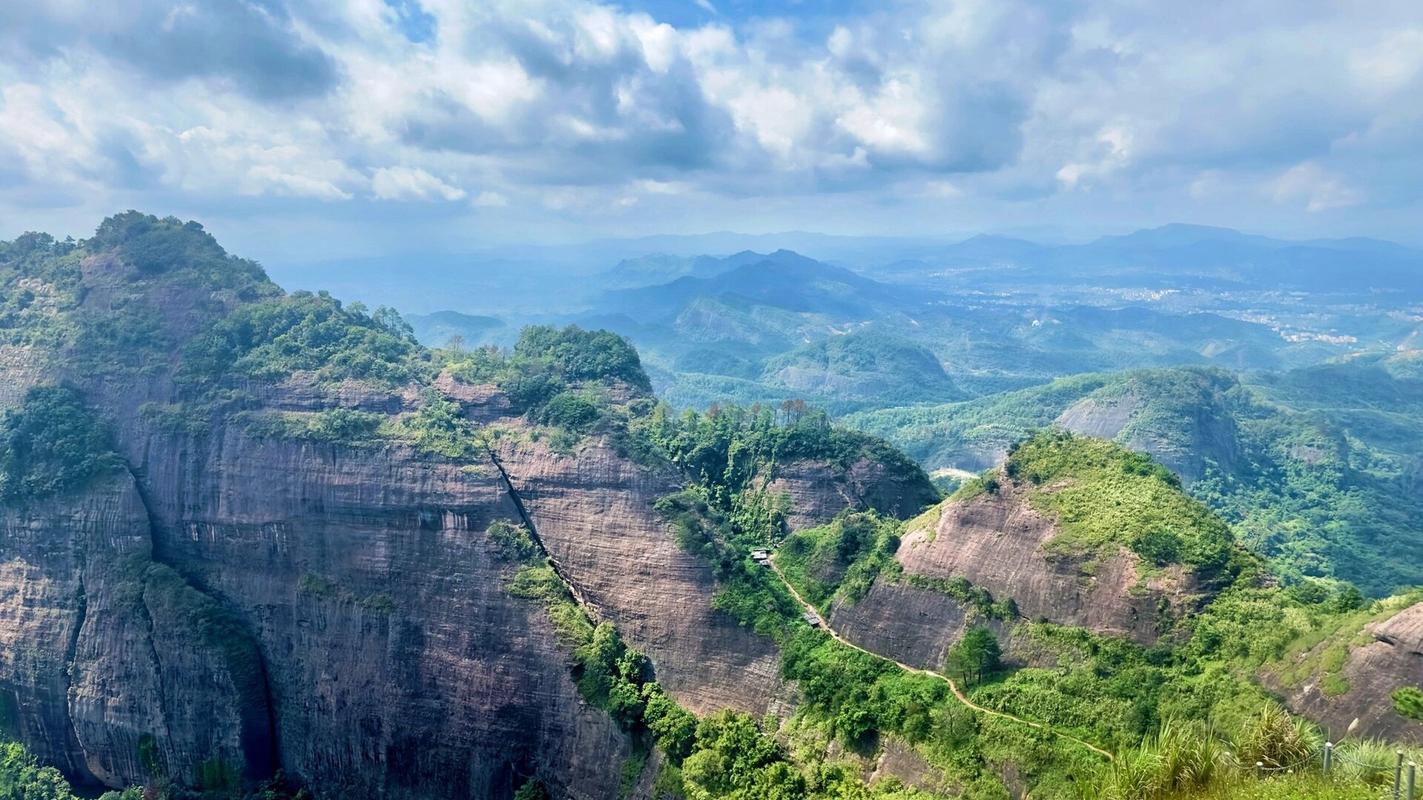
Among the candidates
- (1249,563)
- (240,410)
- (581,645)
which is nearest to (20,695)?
(240,410)

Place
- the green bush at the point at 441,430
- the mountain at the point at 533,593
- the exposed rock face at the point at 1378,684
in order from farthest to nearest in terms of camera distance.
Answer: the green bush at the point at 441,430 < the mountain at the point at 533,593 < the exposed rock face at the point at 1378,684

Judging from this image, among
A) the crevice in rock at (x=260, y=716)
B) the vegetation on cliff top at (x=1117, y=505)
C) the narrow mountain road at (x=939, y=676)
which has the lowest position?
the crevice in rock at (x=260, y=716)

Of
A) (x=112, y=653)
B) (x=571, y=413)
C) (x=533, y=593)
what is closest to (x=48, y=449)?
(x=112, y=653)

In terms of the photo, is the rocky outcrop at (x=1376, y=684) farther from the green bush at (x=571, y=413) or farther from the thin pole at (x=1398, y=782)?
the green bush at (x=571, y=413)

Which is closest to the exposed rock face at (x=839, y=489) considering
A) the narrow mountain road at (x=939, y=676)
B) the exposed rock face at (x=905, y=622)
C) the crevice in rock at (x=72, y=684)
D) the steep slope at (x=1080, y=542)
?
the narrow mountain road at (x=939, y=676)

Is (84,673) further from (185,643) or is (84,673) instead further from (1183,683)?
(1183,683)

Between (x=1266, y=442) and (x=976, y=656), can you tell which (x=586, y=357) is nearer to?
(x=976, y=656)

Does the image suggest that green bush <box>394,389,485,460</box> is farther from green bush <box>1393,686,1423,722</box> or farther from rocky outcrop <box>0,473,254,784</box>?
green bush <box>1393,686,1423,722</box>
